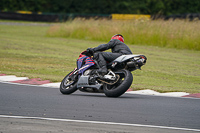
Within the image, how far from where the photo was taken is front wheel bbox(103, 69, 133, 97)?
836 centimetres

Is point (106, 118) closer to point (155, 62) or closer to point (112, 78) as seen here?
point (112, 78)

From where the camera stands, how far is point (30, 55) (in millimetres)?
18109

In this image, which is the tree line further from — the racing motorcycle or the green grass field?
the racing motorcycle

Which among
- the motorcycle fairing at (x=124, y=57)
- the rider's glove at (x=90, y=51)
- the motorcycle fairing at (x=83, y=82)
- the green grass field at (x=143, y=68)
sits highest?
the rider's glove at (x=90, y=51)

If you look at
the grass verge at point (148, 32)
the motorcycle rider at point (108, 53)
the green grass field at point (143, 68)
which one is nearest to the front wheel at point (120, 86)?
the motorcycle rider at point (108, 53)

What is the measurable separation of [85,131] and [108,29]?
22.1 m

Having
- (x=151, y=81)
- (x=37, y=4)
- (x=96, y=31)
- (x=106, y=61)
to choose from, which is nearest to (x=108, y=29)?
(x=96, y=31)

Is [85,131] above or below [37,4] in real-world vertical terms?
below

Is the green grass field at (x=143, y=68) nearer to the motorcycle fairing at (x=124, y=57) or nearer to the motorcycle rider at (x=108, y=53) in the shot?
the motorcycle rider at (x=108, y=53)

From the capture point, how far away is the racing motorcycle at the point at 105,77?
Answer: 8602mm

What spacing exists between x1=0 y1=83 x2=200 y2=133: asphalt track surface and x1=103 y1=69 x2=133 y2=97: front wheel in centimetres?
17

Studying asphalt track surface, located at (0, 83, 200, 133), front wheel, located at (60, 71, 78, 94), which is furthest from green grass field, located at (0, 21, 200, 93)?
asphalt track surface, located at (0, 83, 200, 133)

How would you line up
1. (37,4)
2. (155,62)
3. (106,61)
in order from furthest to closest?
(37,4), (155,62), (106,61)

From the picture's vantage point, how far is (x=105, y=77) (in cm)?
873
